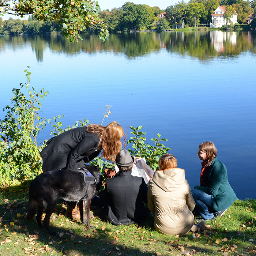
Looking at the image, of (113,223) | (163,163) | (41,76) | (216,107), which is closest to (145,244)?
(113,223)

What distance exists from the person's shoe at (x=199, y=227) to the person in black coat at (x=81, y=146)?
5.36 ft

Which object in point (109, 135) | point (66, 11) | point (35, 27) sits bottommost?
point (109, 135)

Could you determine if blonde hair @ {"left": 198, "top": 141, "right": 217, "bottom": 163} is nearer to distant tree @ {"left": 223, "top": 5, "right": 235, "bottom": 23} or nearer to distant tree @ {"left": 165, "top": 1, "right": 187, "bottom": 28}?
distant tree @ {"left": 223, "top": 5, "right": 235, "bottom": 23}

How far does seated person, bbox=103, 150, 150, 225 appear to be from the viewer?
16.2 ft

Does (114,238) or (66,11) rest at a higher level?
(66,11)

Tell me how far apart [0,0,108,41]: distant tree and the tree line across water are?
106013 mm

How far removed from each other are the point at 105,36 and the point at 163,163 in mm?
3552

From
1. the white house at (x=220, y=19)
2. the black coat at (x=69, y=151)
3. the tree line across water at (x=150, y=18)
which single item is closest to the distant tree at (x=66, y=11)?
the black coat at (x=69, y=151)

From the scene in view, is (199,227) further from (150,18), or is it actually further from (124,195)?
(150,18)

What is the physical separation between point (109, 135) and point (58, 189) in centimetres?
109

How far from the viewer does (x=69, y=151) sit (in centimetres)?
507

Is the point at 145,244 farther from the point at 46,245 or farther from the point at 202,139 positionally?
the point at 202,139

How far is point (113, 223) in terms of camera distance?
516cm

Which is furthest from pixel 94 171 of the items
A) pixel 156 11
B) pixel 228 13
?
pixel 156 11
